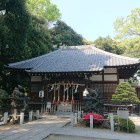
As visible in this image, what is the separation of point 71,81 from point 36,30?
9.38 meters

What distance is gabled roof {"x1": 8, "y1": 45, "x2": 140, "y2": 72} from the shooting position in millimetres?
19406

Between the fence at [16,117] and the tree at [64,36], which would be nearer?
the fence at [16,117]

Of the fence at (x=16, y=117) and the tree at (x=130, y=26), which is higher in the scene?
the tree at (x=130, y=26)

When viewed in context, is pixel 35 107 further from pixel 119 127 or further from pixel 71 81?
pixel 119 127

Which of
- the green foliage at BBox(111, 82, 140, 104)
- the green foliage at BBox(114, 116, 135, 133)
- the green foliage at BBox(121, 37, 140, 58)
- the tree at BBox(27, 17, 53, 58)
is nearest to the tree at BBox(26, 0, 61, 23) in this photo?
the green foliage at BBox(121, 37, 140, 58)

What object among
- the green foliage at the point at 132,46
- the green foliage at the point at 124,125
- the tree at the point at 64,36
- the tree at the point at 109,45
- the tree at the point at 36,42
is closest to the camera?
the green foliage at the point at 124,125

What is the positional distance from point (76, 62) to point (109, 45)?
19.9 metres

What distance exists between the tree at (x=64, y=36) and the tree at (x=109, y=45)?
334 cm

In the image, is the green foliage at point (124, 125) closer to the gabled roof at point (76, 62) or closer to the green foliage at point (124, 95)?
the green foliage at point (124, 95)

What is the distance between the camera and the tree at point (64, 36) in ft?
129

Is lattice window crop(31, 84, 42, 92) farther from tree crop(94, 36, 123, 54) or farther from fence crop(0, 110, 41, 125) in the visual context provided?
tree crop(94, 36, 123, 54)

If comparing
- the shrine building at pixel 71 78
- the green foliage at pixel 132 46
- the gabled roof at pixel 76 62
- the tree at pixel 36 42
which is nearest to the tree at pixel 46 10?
the green foliage at pixel 132 46

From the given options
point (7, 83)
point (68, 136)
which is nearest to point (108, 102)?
point (68, 136)

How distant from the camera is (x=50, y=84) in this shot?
19.9m
